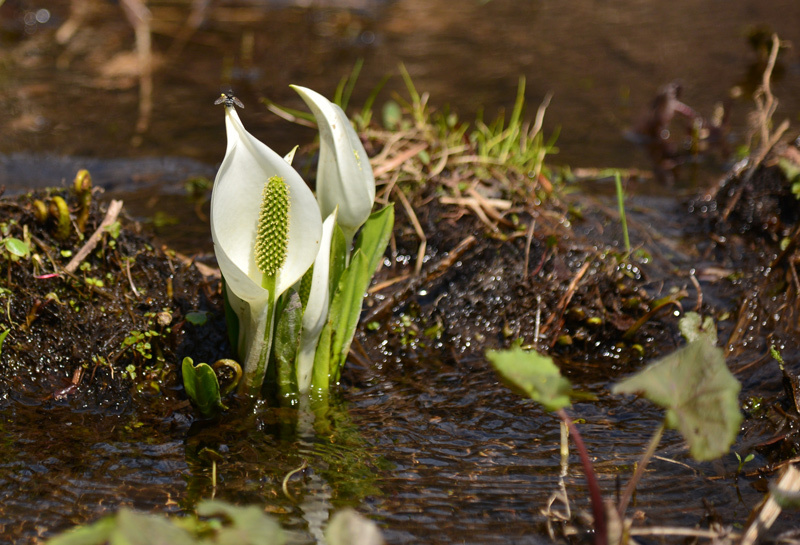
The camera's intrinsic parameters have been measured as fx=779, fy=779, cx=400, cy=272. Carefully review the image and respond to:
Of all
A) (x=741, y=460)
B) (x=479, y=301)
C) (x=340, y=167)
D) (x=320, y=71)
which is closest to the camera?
(x=340, y=167)

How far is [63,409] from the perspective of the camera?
2.38 metres

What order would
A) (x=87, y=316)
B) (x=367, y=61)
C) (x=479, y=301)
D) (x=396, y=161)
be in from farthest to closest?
1. (x=367, y=61)
2. (x=396, y=161)
3. (x=479, y=301)
4. (x=87, y=316)

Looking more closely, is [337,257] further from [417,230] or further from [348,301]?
[417,230]

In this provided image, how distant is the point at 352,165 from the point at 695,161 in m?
3.20

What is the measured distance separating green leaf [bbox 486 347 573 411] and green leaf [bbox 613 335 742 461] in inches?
4.4

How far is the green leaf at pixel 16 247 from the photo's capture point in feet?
7.77

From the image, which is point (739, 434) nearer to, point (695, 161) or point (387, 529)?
point (387, 529)

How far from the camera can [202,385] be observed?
84.7 inches

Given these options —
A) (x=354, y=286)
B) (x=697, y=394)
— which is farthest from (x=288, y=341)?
(x=697, y=394)

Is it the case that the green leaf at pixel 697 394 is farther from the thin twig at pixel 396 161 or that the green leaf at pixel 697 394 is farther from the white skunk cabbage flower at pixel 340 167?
the thin twig at pixel 396 161

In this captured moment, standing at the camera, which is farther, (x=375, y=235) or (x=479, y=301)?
(x=479, y=301)

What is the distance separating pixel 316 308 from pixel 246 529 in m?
0.85

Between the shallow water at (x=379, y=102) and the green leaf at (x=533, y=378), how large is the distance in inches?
19.7

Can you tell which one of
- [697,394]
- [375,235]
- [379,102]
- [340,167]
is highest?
[379,102]
